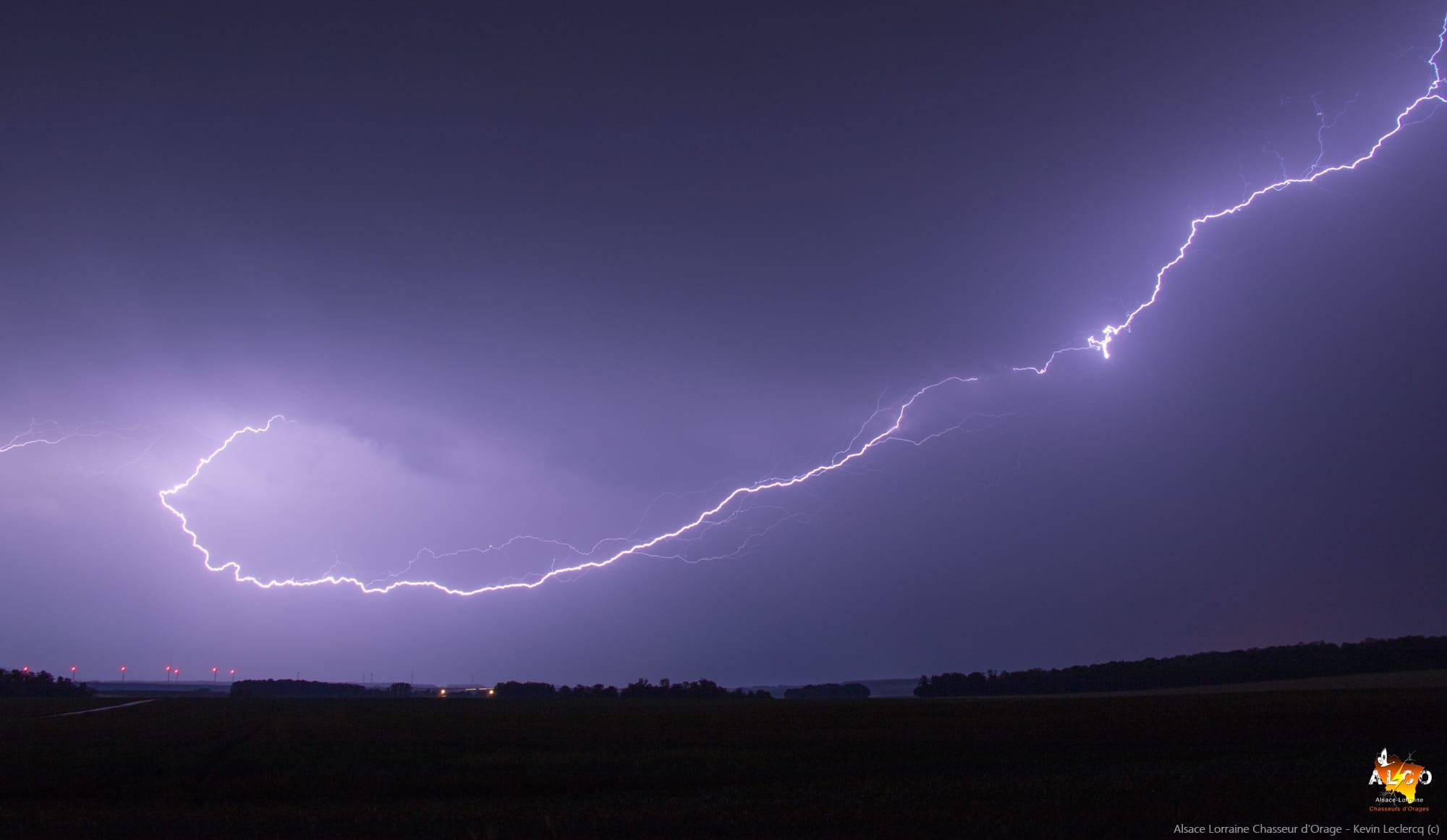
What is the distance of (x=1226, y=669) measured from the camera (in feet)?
223

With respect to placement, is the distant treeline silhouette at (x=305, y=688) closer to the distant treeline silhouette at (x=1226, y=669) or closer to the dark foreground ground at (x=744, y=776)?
the distant treeline silhouette at (x=1226, y=669)

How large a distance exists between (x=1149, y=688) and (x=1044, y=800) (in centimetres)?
6510

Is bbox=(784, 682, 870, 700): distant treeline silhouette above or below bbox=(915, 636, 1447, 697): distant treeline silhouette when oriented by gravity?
below

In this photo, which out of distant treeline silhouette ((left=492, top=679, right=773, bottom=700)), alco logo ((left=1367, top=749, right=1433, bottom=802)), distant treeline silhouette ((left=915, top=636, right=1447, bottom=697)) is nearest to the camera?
alco logo ((left=1367, top=749, right=1433, bottom=802))

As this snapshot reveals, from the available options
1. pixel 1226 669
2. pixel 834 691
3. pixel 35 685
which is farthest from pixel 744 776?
pixel 35 685

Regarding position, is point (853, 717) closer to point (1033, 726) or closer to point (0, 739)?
point (1033, 726)

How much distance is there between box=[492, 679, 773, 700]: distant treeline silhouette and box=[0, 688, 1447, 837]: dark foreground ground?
66.2m

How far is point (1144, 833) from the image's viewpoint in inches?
360

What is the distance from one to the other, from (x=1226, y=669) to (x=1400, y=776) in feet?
222

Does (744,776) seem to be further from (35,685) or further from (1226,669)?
(35,685)

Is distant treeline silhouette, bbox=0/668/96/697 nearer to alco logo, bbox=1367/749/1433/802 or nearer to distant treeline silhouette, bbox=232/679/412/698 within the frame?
distant treeline silhouette, bbox=232/679/412/698

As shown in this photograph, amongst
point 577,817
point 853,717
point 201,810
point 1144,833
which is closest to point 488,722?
point 853,717

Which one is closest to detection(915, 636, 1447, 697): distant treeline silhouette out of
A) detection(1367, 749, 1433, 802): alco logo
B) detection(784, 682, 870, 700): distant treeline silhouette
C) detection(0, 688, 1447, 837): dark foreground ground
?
detection(784, 682, 870, 700): distant treeline silhouette

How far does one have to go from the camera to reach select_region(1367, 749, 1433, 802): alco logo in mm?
11117
